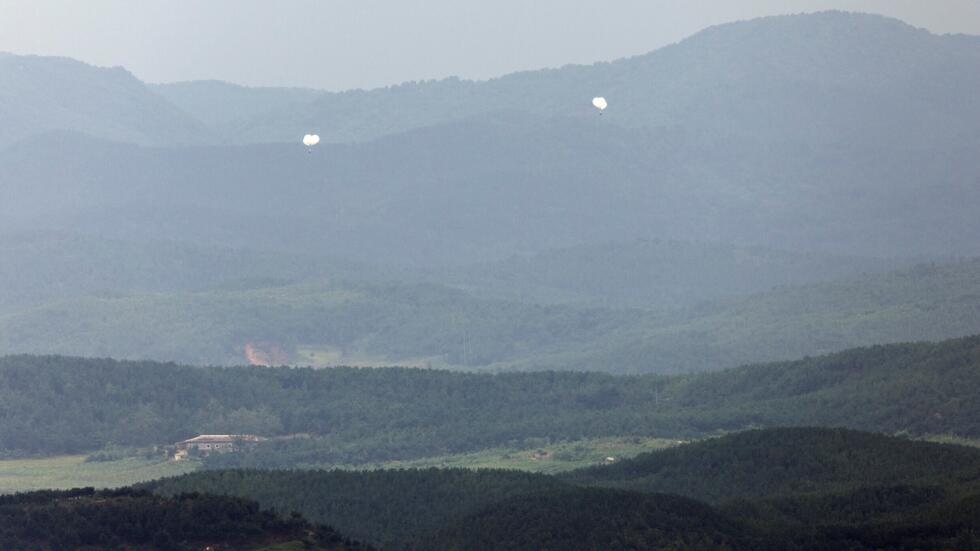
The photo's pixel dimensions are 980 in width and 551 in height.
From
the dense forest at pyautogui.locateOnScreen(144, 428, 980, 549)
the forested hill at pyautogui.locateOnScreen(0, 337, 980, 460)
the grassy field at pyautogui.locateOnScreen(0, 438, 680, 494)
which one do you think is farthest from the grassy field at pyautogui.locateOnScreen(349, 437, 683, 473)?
the dense forest at pyautogui.locateOnScreen(144, 428, 980, 549)

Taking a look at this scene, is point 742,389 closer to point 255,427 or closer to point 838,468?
point 255,427

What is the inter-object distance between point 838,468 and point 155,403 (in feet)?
250

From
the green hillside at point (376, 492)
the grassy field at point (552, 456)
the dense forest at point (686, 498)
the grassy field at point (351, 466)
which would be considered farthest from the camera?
the grassy field at point (351, 466)

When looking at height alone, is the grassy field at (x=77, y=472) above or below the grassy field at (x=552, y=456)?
above

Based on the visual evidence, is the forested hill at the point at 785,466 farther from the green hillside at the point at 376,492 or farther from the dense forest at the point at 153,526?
the dense forest at the point at 153,526

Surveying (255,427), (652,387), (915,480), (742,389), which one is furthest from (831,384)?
(915,480)

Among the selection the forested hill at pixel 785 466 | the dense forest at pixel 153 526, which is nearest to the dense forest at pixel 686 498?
the forested hill at pixel 785 466

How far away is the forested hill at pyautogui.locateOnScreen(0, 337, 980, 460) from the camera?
151 meters

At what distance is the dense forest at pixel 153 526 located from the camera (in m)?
85.8

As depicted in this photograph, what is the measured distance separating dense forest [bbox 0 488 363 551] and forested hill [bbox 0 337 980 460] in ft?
201

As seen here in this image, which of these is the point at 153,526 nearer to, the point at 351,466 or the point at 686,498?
the point at 686,498

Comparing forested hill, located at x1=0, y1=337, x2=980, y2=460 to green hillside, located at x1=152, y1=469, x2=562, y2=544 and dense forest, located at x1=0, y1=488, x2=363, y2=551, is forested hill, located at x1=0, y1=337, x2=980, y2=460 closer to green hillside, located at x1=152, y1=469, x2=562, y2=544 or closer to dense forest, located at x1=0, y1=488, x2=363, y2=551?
→ green hillside, located at x1=152, y1=469, x2=562, y2=544

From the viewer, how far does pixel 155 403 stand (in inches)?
6801

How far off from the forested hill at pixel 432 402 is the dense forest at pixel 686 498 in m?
25.2
